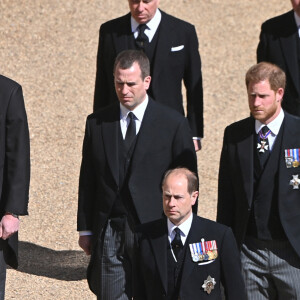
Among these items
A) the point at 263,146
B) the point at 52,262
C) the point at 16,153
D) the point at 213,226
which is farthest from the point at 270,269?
the point at 52,262

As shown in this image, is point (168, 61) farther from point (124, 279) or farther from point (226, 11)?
point (226, 11)

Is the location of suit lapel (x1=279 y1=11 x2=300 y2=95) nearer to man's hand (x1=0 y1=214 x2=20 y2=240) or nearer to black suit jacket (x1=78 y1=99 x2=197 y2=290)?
black suit jacket (x1=78 y1=99 x2=197 y2=290)

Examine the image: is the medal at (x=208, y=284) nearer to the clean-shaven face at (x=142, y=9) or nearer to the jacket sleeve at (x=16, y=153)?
the jacket sleeve at (x=16, y=153)

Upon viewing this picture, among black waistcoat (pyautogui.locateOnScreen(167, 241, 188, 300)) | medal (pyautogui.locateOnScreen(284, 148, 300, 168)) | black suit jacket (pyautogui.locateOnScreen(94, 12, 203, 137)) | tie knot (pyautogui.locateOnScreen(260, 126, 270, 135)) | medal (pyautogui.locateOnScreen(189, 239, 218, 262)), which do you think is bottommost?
black waistcoat (pyautogui.locateOnScreen(167, 241, 188, 300))

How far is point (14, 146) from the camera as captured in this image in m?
7.13

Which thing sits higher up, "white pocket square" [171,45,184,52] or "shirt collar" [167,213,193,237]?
"white pocket square" [171,45,184,52]

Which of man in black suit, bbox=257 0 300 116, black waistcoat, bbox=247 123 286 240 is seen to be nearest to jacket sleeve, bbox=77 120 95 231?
black waistcoat, bbox=247 123 286 240

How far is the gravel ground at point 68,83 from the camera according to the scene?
10.4 meters

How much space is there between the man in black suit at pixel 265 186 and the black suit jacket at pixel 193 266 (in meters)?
0.45

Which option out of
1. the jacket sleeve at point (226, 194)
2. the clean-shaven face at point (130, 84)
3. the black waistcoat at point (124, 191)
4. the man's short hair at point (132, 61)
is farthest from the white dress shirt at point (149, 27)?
the jacket sleeve at point (226, 194)

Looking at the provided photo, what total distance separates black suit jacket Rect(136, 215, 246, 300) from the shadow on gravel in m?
2.66

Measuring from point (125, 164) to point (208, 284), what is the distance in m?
1.05

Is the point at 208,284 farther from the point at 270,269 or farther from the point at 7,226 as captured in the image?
the point at 7,226

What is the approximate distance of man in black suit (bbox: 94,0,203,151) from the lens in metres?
8.62
